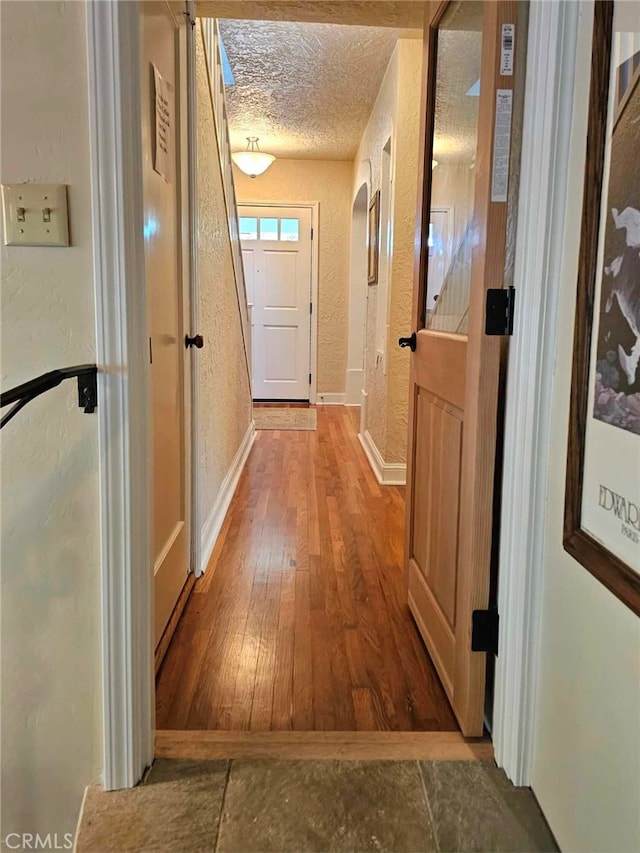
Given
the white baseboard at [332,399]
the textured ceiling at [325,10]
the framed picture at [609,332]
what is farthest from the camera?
the white baseboard at [332,399]

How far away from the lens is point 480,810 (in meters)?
1.20

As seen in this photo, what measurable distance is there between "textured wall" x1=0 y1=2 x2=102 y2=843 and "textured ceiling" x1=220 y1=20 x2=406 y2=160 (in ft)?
8.19

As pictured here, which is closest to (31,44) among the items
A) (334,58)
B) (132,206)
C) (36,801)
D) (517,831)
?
(132,206)

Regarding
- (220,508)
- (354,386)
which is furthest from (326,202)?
(220,508)

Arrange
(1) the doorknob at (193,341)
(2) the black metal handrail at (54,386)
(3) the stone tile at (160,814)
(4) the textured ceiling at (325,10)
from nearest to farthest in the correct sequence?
(2) the black metal handrail at (54,386) < (3) the stone tile at (160,814) < (4) the textured ceiling at (325,10) < (1) the doorknob at (193,341)

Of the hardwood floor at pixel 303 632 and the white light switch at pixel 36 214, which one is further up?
the white light switch at pixel 36 214

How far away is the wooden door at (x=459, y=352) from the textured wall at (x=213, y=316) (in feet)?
2.99

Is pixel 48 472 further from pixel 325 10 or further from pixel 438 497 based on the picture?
pixel 325 10

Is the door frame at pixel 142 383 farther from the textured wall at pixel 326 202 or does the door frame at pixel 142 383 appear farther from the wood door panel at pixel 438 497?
the textured wall at pixel 326 202

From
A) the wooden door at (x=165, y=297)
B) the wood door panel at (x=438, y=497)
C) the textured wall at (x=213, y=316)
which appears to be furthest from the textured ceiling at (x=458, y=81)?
the textured wall at (x=213, y=316)

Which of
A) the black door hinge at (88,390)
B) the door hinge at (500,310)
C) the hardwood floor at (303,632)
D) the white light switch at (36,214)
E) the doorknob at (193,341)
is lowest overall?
the hardwood floor at (303,632)

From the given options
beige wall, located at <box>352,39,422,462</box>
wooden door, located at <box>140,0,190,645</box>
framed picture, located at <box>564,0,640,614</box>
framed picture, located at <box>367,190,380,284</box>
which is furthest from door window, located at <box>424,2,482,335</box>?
framed picture, located at <box>367,190,380,284</box>

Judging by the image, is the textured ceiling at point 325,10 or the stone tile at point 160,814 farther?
the textured ceiling at point 325,10

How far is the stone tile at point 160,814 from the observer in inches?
44.3
